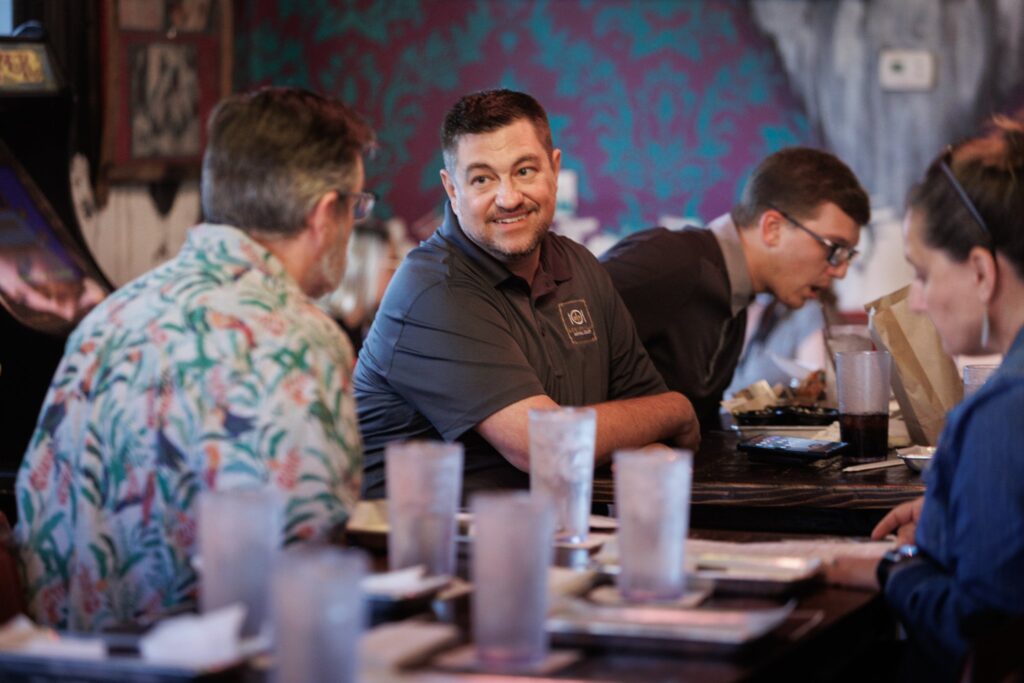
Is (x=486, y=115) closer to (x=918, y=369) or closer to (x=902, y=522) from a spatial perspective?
(x=918, y=369)

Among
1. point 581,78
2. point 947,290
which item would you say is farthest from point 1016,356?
point 581,78

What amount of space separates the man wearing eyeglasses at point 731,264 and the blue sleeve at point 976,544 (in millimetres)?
1854

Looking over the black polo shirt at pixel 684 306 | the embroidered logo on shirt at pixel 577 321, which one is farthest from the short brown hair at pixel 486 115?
A: the black polo shirt at pixel 684 306

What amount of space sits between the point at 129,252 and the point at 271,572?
3.34 m

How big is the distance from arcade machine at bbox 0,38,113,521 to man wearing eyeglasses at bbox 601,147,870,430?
1.34 metres

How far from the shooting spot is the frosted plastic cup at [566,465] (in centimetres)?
183

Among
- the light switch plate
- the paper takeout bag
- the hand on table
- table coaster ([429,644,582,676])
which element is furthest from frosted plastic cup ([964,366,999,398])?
the light switch plate

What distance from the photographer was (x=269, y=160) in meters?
1.85

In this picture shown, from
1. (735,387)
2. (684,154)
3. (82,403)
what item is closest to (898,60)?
(684,154)

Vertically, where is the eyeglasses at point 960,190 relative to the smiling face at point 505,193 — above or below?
below

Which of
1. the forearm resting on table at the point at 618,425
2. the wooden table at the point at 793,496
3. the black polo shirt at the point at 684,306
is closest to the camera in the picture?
the wooden table at the point at 793,496

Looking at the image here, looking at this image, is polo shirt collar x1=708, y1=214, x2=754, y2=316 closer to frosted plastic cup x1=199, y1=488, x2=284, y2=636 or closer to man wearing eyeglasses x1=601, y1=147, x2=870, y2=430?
man wearing eyeglasses x1=601, y1=147, x2=870, y2=430

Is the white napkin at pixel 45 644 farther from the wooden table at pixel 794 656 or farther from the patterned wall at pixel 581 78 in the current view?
the patterned wall at pixel 581 78

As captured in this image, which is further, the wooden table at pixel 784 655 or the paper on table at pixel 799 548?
the paper on table at pixel 799 548
